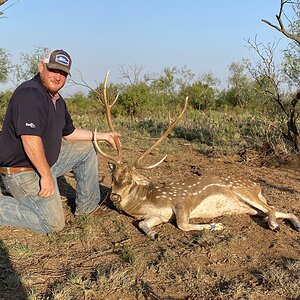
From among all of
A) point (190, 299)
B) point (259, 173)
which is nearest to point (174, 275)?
point (190, 299)

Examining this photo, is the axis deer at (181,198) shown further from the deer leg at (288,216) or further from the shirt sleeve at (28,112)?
the shirt sleeve at (28,112)

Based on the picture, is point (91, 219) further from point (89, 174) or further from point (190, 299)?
point (190, 299)

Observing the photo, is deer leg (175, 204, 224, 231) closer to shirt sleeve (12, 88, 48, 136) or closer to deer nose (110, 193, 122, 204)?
deer nose (110, 193, 122, 204)

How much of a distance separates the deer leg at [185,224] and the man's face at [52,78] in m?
2.02

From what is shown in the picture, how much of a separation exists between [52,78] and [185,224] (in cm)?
225

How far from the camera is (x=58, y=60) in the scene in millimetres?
4695

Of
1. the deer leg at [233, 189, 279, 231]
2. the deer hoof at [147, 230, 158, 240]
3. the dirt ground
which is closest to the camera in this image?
the dirt ground

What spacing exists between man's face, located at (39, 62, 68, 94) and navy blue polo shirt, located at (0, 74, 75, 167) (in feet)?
0.23

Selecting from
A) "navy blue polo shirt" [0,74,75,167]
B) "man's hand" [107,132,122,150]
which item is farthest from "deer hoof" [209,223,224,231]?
"navy blue polo shirt" [0,74,75,167]

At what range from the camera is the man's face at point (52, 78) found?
476 cm

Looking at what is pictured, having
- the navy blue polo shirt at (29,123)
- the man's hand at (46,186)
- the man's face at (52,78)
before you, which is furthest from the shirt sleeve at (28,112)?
the man's hand at (46,186)

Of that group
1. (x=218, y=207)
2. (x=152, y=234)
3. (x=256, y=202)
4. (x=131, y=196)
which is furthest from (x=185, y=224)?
(x=256, y=202)

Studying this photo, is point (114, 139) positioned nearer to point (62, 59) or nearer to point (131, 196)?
point (131, 196)

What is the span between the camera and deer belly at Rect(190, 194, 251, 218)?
560 centimetres
